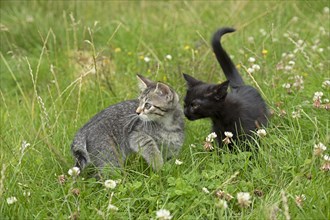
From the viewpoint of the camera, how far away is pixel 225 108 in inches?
182

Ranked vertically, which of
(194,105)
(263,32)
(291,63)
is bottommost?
(263,32)

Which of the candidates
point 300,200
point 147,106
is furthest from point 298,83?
point 300,200

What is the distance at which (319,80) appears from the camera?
17.4ft

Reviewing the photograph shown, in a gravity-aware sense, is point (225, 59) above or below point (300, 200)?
above

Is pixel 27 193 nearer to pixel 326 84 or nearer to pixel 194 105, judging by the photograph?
pixel 194 105

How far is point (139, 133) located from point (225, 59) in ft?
4.07

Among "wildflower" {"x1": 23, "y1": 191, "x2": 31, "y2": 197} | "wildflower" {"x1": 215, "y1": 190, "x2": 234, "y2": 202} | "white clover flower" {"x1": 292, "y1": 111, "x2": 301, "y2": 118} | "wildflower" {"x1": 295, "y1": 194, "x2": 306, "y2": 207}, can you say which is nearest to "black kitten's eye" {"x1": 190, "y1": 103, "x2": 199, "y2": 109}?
"white clover flower" {"x1": 292, "y1": 111, "x2": 301, "y2": 118}

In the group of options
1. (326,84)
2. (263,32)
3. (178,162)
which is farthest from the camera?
(263,32)

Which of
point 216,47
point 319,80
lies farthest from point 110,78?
point 319,80

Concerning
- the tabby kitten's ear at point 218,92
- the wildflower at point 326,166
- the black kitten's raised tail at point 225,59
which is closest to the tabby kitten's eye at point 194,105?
the tabby kitten's ear at point 218,92

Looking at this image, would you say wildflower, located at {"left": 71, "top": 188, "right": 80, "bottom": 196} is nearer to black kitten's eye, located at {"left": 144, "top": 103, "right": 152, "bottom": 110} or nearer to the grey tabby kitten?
the grey tabby kitten

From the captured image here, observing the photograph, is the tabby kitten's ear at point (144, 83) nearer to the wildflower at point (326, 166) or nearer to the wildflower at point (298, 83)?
the wildflower at point (298, 83)

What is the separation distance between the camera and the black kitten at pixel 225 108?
452cm

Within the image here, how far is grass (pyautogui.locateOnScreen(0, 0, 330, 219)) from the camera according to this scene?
11.4 feet
